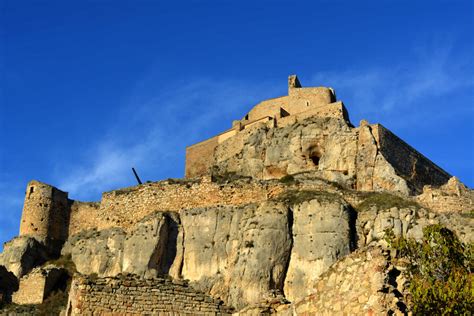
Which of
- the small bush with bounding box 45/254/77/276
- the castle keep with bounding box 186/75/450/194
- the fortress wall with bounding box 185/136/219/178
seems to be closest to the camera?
the small bush with bounding box 45/254/77/276

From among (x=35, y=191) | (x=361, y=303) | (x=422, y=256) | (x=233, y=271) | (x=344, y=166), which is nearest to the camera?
(x=361, y=303)

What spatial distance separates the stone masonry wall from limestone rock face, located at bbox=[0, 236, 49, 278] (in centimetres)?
2872

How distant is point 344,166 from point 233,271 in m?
12.0

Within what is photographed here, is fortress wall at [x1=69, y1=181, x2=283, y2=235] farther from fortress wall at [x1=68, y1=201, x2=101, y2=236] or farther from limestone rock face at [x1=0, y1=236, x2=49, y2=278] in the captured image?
limestone rock face at [x1=0, y1=236, x2=49, y2=278]

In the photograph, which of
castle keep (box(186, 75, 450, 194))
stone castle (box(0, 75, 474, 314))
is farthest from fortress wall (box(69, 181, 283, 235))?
castle keep (box(186, 75, 450, 194))

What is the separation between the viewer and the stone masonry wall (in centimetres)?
1537

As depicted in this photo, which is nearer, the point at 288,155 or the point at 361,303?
the point at 361,303

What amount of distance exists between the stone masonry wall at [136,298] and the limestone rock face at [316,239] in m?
19.3

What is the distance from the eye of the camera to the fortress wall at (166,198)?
134 ft

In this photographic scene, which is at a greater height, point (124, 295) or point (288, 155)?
point (288, 155)

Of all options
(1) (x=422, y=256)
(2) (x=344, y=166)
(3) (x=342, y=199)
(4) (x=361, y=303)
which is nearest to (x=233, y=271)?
(3) (x=342, y=199)

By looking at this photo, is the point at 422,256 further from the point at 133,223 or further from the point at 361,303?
the point at 133,223

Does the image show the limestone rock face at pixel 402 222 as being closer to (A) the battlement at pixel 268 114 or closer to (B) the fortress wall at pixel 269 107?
(A) the battlement at pixel 268 114

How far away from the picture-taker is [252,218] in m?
38.0
